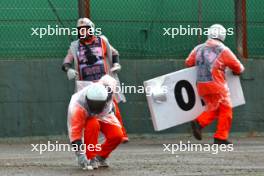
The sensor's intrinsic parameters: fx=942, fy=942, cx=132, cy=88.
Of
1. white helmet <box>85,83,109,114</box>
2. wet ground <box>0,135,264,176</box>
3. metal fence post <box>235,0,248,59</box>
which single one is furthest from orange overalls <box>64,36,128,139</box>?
metal fence post <box>235,0,248,59</box>

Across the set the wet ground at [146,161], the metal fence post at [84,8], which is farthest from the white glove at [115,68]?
the metal fence post at [84,8]

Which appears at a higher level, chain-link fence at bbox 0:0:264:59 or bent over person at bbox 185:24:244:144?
chain-link fence at bbox 0:0:264:59

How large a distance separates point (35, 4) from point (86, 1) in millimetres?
877

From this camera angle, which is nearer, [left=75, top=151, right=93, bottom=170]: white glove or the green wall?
[left=75, top=151, right=93, bottom=170]: white glove

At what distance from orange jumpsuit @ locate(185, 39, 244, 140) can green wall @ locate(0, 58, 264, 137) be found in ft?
6.08

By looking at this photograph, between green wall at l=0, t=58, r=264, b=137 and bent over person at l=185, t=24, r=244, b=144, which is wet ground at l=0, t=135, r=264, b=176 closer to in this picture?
green wall at l=0, t=58, r=264, b=137

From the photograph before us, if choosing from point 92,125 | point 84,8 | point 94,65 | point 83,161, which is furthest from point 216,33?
point 83,161

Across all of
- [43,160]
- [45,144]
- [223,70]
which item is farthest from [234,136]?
[43,160]

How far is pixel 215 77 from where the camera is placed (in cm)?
1373

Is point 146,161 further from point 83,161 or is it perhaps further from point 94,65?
point 94,65

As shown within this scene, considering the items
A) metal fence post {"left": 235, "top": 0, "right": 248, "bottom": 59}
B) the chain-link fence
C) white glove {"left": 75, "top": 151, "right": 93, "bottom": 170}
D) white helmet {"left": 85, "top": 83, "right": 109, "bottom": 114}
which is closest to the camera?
white helmet {"left": 85, "top": 83, "right": 109, "bottom": 114}

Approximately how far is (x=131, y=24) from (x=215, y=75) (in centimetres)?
274

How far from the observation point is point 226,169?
1062 cm

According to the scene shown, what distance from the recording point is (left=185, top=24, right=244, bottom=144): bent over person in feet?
44.7
